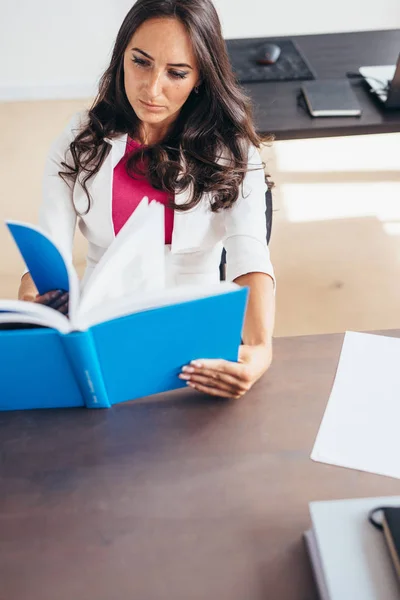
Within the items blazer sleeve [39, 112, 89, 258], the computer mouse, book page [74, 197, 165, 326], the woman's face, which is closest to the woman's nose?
the woman's face

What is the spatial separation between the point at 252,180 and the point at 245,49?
0.97 metres

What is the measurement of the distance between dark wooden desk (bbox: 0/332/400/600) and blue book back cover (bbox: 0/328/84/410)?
0.03 meters

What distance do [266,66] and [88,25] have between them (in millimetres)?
1651

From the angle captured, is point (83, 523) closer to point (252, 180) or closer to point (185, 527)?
point (185, 527)

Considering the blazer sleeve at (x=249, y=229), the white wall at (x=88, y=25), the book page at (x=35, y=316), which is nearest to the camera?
the book page at (x=35, y=316)

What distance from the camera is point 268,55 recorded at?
2.07 meters

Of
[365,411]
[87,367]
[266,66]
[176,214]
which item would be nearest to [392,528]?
[365,411]

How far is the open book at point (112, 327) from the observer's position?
0.86 metres

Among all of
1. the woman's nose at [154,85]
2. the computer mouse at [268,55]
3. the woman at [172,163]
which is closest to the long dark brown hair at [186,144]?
the woman at [172,163]

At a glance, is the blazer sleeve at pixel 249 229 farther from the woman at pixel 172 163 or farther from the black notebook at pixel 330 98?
the black notebook at pixel 330 98

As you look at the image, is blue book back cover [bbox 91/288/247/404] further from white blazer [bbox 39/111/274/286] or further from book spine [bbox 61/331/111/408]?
white blazer [bbox 39/111/274/286]

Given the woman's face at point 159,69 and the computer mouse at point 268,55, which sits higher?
the woman's face at point 159,69

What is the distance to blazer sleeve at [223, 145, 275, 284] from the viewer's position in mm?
1315

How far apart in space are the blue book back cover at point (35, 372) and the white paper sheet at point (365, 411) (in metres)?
0.41
